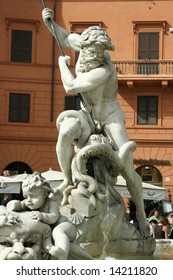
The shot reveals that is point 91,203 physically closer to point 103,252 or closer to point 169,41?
point 103,252

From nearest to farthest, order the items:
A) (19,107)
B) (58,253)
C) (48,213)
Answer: (58,253) → (48,213) → (19,107)

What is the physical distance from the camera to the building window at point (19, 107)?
1341 inches

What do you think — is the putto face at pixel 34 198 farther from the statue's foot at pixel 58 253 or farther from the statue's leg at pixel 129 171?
the statue's leg at pixel 129 171

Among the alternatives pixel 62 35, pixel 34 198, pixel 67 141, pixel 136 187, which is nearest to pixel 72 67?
pixel 62 35

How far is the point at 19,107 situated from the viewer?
3412cm

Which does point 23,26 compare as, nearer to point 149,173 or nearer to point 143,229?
point 149,173

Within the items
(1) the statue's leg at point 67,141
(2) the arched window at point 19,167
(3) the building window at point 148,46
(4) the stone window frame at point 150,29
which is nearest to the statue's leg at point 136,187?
(1) the statue's leg at point 67,141

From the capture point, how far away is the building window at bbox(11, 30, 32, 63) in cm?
3438

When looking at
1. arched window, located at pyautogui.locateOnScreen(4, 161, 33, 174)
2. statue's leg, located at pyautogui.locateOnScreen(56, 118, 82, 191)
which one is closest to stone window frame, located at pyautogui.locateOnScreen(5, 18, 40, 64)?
arched window, located at pyautogui.locateOnScreen(4, 161, 33, 174)

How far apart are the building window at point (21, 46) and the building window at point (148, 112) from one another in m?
5.95

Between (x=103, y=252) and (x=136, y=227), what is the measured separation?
2.50 ft

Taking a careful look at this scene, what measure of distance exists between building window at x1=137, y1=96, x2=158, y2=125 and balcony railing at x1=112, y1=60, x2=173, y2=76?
133 centimetres

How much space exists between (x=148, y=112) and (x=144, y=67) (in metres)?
2.21
